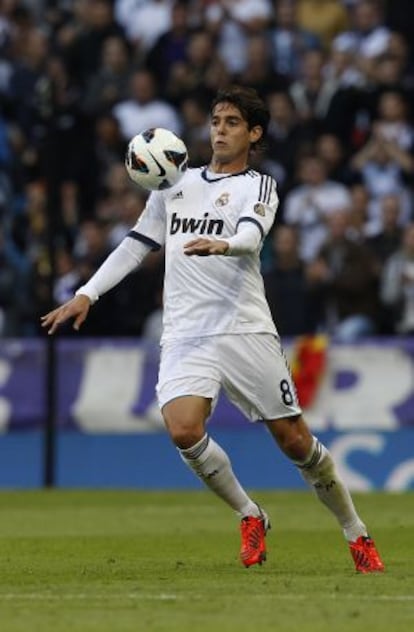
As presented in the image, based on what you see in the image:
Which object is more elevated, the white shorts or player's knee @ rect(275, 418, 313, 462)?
the white shorts

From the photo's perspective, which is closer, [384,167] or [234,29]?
[384,167]

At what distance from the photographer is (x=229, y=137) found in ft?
36.8

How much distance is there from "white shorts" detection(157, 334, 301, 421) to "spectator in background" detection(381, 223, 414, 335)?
892 centimetres

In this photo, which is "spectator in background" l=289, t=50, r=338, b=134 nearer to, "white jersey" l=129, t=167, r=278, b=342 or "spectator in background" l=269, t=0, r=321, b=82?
"spectator in background" l=269, t=0, r=321, b=82

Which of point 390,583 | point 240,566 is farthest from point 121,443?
point 390,583

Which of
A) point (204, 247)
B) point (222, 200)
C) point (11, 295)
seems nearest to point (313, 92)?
point (11, 295)

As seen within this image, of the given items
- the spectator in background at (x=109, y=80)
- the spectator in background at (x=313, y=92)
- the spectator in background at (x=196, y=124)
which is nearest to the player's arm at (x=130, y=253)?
the spectator in background at (x=196, y=124)

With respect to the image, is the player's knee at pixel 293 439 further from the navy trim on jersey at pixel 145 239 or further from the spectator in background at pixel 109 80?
the spectator in background at pixel 109 80

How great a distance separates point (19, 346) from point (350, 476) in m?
3.84

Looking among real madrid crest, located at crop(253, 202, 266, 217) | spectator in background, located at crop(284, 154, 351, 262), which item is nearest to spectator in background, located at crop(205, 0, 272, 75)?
spectator in background, located at crop(284, 154, 351, 262)

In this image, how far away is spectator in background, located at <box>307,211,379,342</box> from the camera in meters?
20.2

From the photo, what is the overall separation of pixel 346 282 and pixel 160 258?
2275 mm

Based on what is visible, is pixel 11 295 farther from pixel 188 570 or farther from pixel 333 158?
pixel 188 570

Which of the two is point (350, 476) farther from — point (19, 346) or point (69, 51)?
point (69, 51)
